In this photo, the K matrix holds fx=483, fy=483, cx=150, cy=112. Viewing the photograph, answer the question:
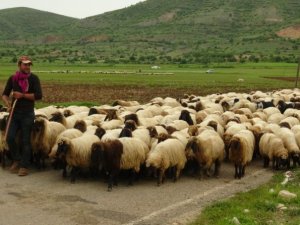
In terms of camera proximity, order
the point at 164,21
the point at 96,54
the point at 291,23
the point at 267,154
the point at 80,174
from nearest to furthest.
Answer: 1. the point at 80,174
2. the point at 267,154
3. the point at 96,54
4. the point at 291,23
5. the point at 164,21

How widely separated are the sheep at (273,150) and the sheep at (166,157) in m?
2.61

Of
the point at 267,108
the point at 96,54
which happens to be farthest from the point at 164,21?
the point at 267,108

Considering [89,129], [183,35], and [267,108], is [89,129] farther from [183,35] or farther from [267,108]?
[183,35]

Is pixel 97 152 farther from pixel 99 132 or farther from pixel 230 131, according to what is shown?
pixel 230 131

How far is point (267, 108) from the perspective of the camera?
19.3 metres

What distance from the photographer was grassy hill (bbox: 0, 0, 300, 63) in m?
107

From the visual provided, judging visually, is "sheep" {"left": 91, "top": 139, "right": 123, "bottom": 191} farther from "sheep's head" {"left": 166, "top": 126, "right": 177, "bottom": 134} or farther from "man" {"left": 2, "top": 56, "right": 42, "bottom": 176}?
"sheep's head" {"left": 166, "top": 126, "right": 177, "bottom": 134}

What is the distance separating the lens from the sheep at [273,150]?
41.4 ft

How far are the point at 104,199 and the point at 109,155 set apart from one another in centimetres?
114

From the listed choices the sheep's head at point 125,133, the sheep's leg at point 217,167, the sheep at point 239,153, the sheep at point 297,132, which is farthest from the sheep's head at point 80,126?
the sheep at point 297,132

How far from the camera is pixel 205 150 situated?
39.0 ft

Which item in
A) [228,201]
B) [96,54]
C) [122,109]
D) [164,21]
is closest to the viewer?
[228,201]

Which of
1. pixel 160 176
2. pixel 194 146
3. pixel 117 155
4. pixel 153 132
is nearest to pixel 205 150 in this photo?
pixel 194 146

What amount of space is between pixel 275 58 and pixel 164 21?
61.5 meters
